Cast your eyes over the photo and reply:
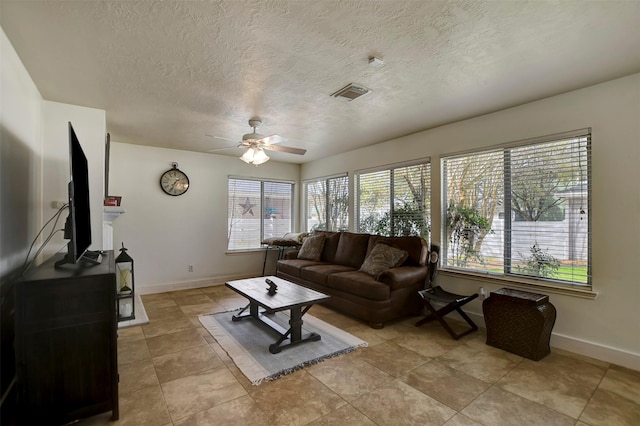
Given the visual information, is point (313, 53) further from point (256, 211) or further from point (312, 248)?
point (256, 211)

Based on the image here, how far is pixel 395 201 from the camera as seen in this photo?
465 centimetres

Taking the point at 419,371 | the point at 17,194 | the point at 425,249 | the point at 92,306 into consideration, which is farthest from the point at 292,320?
the point at 17,194

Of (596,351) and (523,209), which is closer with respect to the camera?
(596,351)

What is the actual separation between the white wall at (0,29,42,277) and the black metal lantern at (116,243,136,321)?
103 cm

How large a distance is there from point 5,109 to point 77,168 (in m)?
0.56

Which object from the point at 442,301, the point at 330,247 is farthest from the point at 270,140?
the point at 442,301

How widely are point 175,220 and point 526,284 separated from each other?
5.11 meters

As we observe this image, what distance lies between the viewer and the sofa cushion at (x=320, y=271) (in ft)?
13.8

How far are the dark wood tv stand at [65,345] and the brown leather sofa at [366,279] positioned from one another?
246 cm

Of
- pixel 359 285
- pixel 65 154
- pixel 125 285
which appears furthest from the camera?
pixel 125 285

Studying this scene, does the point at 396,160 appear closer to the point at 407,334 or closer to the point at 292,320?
the point at 407,334

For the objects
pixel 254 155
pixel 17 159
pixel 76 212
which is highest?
pixel 254 155

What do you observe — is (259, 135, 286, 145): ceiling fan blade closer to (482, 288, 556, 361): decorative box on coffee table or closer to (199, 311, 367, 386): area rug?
(199, 311, 367, 386): area rug

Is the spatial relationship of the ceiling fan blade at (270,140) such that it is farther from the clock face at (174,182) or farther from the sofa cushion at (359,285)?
the clock face at (174,182)
